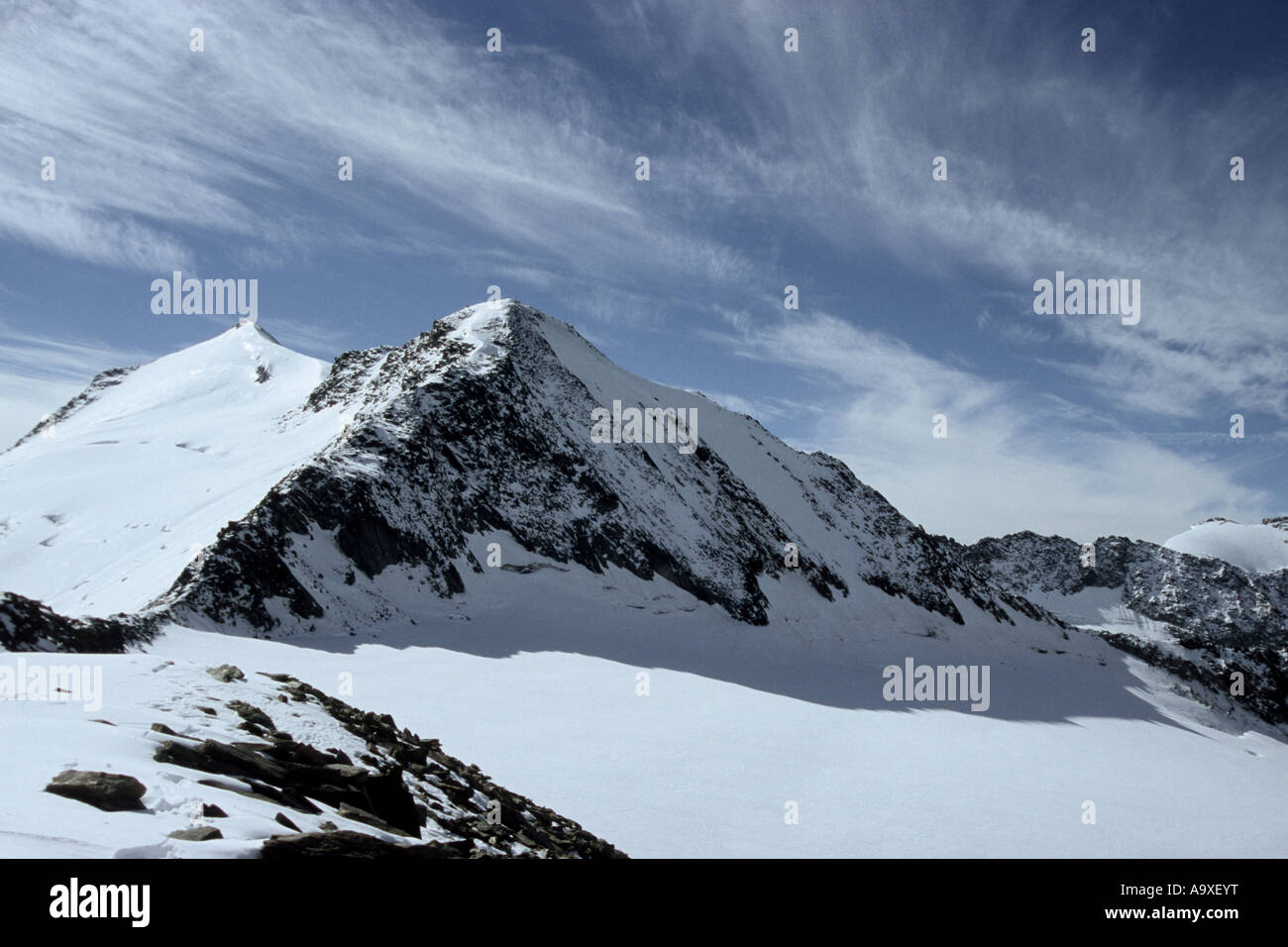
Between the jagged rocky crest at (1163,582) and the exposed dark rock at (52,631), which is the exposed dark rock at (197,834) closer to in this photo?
the exposed dark rock at (52,631)

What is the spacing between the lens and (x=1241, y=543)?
15700 centimetres

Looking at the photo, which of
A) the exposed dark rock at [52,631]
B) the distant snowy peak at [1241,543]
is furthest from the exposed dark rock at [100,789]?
the distant snowy peak at [1241,543]

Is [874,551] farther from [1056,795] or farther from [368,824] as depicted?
[368,824]

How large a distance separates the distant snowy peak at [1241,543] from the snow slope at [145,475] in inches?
6281

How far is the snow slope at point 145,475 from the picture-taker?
35.0 m

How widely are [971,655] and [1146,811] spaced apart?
135 feet

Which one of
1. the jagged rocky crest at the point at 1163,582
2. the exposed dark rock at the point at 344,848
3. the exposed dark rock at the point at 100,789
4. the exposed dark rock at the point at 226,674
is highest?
the exposed dark rock at the point at 100,789

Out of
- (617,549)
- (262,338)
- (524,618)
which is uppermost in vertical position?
(262,338)

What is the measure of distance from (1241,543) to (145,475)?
195708 mm

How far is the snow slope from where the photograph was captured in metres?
35.0

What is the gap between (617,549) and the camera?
48.8 m
